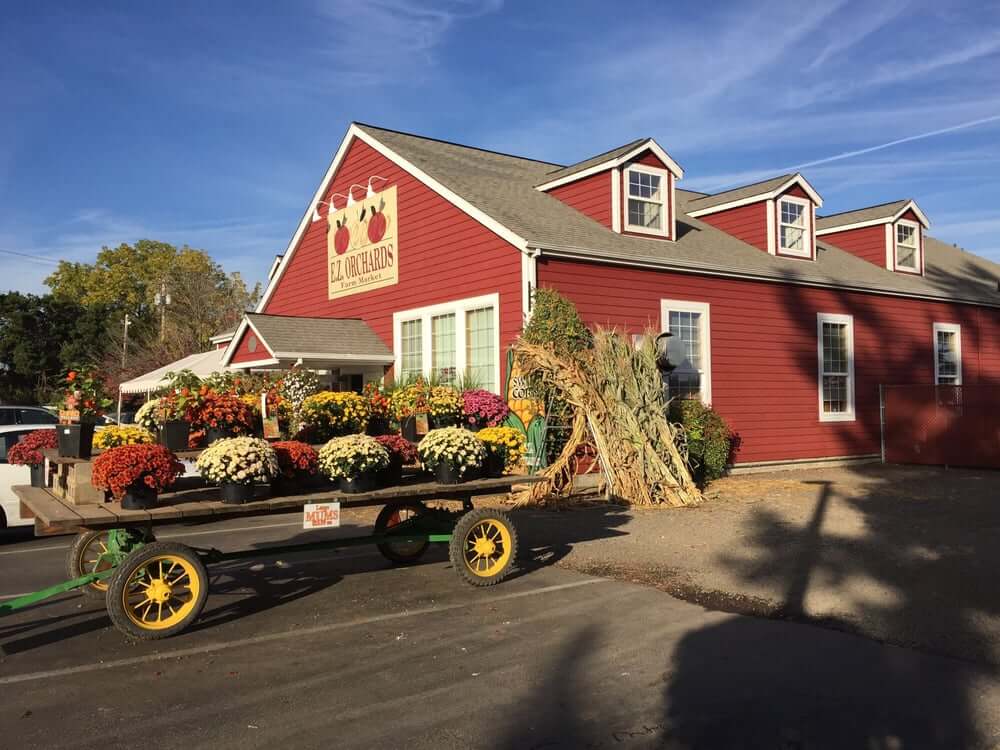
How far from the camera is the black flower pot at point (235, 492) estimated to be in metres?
6.49

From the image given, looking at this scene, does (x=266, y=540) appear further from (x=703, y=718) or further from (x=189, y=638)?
(x=703, y=718)

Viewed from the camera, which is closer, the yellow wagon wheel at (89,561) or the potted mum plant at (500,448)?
the yellow wagon wheel at (89,561)

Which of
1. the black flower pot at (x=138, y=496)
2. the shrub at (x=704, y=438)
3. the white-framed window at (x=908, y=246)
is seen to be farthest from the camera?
the white-framed window at (x=908, y=246)

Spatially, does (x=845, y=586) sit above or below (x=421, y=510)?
below

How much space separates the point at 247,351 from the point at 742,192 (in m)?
12.2

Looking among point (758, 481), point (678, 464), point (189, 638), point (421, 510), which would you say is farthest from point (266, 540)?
point (758, 481)

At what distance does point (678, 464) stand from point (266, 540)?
20.2 ft

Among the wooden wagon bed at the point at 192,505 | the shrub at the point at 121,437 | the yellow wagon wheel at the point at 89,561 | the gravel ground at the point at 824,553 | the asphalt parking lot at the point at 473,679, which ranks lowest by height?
the asphalt parking lot at the point at 473,679

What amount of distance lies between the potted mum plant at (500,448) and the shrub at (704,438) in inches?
278

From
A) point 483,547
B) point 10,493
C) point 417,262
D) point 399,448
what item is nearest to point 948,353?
point 417,262

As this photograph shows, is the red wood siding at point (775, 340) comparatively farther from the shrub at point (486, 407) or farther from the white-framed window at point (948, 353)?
the shrub at point (486, 407)

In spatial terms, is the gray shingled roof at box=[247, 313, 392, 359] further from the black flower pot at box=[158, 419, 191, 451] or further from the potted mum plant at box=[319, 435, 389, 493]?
the potted mum plant at box=[319, 435, 389, 493]

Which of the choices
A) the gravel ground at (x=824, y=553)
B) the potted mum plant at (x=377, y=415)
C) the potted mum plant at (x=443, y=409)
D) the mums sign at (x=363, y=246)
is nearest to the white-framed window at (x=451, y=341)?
the mums sign at (x=363, y=246)

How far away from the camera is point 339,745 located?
14.1ft
